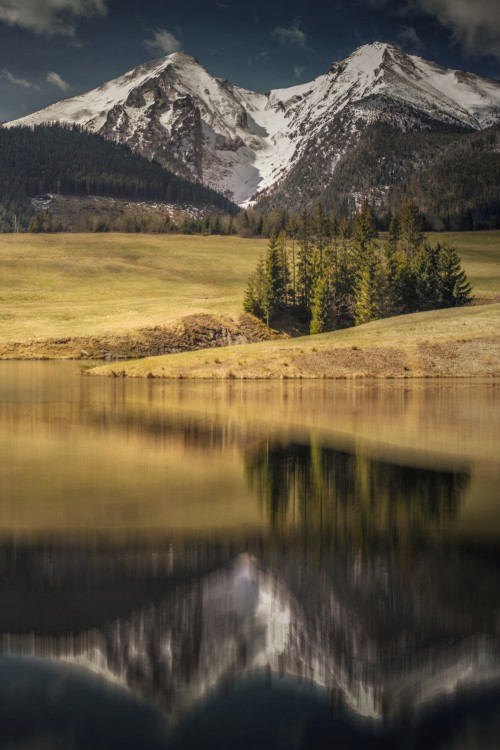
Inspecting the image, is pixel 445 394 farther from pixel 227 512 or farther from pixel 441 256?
pixel 441 256

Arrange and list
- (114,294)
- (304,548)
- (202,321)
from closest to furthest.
Result: (304,548)
(202,321)
(114,294)

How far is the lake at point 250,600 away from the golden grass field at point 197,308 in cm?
3656

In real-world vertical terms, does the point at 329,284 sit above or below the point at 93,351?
above

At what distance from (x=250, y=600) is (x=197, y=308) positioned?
90.1m

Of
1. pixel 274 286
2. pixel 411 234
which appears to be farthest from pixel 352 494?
pixel 411 234

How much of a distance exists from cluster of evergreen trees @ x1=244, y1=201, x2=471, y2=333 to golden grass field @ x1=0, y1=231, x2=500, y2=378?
5.77 metres

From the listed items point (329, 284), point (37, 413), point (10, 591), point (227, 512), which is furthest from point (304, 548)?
point (329, 284)

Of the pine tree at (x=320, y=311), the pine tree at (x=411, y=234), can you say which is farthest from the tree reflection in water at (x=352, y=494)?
the pine tree at (x=411, y=234)

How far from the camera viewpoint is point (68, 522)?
639 inches

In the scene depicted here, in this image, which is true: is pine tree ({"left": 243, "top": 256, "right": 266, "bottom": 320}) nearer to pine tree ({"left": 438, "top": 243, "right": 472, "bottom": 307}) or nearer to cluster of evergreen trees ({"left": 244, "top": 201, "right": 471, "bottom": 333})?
cluster of evergreen trees ({"left": 244, "top": 201, "right": 471, "bottom": 333})

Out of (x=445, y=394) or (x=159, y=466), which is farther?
(x=445, y=394)

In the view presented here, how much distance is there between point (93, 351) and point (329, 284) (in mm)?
38787

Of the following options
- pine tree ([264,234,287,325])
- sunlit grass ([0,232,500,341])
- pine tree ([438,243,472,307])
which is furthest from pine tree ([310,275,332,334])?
pine tree ([438,243,472,307])

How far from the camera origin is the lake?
8.66m
